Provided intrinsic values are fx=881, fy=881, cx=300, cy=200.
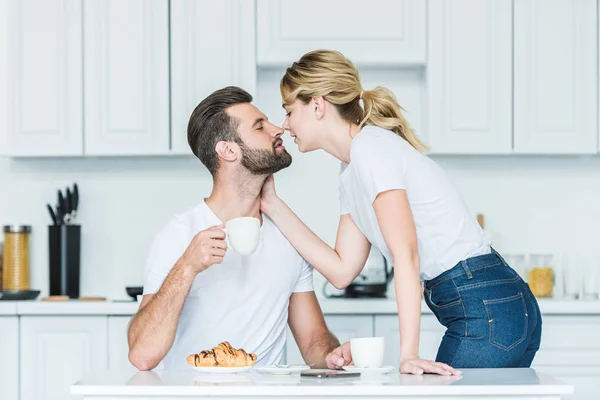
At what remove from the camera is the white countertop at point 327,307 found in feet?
10.4

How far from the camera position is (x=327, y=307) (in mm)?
3162

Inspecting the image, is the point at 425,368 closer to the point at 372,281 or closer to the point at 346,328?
the point at 346,328

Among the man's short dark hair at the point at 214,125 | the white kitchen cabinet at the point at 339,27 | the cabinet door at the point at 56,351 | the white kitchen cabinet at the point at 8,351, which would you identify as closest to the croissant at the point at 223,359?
the man's short dark hair at the point at 214,125

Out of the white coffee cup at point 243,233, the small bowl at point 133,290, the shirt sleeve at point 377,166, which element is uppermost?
the shirt sleeve at point 377,166

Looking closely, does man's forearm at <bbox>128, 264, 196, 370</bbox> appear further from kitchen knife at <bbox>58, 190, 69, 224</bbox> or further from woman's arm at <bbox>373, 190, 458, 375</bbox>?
kitchen knife at <bbox>58, 190, 69, 224</bbox>

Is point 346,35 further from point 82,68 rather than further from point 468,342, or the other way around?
point 468,342

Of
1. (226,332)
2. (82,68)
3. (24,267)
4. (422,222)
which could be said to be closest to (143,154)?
(82,68)

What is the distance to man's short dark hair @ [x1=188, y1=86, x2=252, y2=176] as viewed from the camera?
90.7 inches

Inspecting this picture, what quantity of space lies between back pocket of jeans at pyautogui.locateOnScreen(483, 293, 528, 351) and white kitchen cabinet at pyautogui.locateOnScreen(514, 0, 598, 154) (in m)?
1.59

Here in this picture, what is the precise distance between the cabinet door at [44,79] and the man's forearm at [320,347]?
5.12ft

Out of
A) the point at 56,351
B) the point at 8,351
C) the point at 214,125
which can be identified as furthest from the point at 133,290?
the point at 214,125

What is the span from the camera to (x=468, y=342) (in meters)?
1.90

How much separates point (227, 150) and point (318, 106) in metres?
0.29

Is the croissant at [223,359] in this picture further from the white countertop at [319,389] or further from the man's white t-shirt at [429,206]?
the man's white t-shirt at [429,206]
